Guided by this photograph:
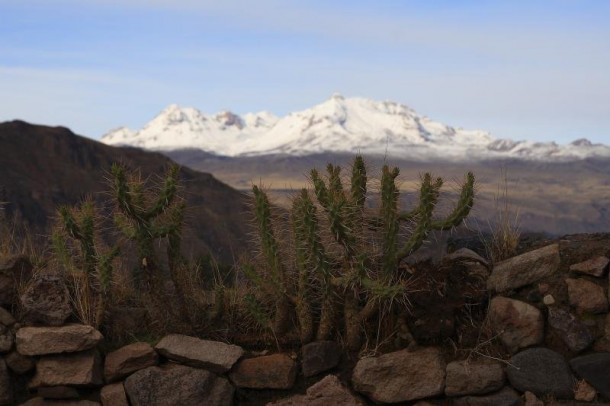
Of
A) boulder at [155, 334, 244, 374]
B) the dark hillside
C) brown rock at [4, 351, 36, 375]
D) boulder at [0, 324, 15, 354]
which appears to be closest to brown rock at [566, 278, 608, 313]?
boulder at [155, 334, 244, 374]

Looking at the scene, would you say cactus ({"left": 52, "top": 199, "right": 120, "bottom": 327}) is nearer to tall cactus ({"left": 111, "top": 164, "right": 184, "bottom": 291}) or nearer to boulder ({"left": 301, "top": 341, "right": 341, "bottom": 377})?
tall cactus ({"left": 111, "top": 164, "right": 184, "bottom": 291})

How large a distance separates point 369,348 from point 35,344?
2.67 meters

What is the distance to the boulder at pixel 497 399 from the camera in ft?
18.9

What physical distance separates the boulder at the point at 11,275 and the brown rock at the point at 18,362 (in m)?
0.51

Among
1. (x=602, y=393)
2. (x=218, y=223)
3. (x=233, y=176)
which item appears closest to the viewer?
(x=602, y=393)

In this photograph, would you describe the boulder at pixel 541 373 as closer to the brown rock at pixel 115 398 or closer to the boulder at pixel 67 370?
the brown rock at pixel 115 398

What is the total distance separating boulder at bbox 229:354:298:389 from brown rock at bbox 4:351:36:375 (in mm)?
1637

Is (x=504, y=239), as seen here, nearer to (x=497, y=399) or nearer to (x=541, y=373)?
(x=541, y=373)

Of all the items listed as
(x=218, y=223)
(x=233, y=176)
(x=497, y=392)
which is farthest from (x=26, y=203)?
(x=233, y=176)

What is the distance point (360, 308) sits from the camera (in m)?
6.50

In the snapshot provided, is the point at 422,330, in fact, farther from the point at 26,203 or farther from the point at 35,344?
the point at 26,203

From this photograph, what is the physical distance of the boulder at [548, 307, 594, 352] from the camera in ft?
19.1

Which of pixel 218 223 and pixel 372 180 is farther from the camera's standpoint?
pixel 218 223

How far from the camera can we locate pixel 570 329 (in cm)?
588
